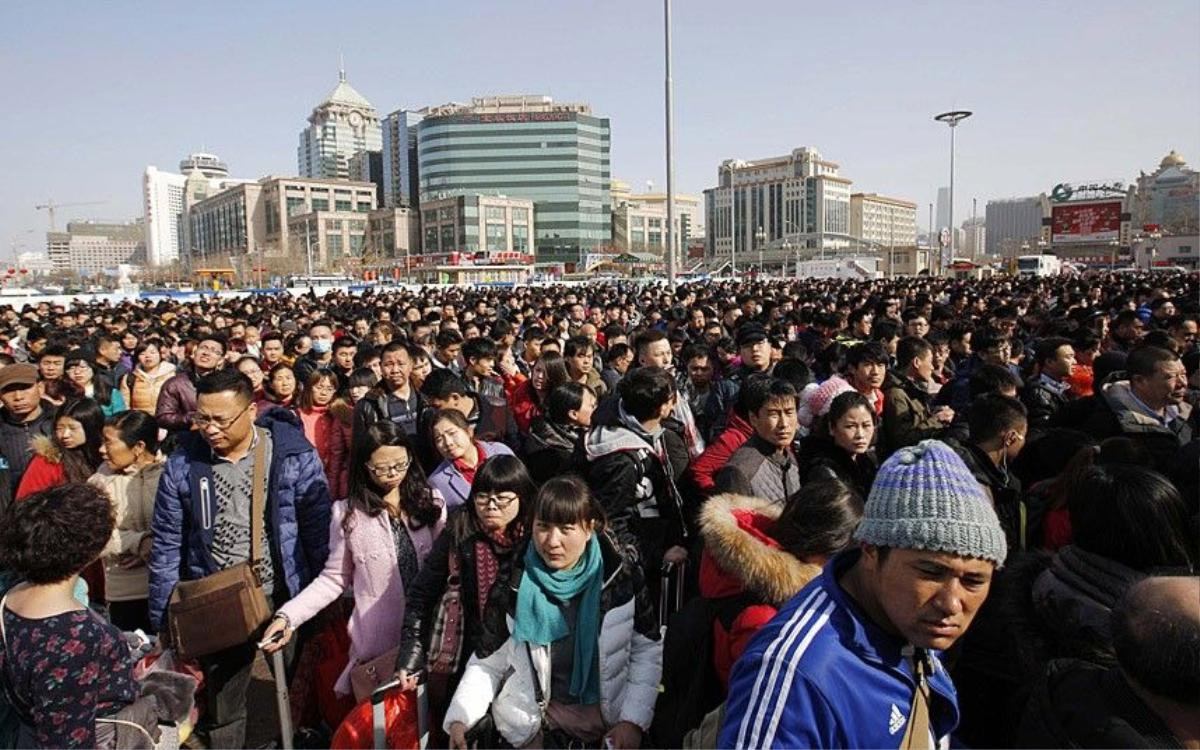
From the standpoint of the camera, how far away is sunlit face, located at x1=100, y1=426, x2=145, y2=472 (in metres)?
3.55

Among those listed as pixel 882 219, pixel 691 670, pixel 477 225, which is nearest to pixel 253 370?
pixel 691 670

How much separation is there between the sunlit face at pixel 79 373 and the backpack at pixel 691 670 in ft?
20.6

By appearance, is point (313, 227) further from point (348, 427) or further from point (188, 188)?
point (348, 427)

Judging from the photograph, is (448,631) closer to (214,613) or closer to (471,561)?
(471,561)

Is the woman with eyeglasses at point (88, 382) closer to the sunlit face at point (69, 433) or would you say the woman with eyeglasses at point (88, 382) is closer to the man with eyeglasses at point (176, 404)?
the man with eyeglasses at point (176, 404)

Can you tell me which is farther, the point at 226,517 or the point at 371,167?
the point at 371,167

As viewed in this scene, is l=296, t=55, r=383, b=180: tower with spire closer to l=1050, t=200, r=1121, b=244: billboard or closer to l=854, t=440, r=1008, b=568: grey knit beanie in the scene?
l=1050, t=200, r=1121, b=244: billboard

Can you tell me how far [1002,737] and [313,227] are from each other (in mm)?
109682

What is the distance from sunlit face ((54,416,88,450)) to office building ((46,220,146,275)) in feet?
559

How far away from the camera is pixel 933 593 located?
1298mm

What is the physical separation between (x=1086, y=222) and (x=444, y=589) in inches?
3346

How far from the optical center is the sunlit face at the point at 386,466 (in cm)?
306

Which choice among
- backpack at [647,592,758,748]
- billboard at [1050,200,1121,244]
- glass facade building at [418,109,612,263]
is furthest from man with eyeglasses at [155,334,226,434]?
glass facade building at [418,109,612,263]

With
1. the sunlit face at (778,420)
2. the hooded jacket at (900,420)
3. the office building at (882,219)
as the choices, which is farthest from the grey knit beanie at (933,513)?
the office building at (882,219)
